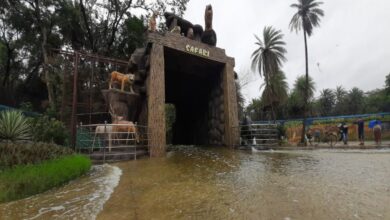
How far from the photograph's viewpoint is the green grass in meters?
3.82

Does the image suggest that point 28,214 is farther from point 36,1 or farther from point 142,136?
point 36,1

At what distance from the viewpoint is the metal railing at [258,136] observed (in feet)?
37.9

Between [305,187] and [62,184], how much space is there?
4153mm

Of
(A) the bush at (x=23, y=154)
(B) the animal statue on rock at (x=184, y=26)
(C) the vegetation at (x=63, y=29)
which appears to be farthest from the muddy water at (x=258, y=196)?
(C) the vegetation at (x=63, y=29)

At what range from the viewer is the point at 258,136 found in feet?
39.4


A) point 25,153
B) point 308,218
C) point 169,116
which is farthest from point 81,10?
point 308,218

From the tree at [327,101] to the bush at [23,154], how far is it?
5343 cm

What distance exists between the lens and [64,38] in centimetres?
2405

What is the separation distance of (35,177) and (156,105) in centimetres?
564

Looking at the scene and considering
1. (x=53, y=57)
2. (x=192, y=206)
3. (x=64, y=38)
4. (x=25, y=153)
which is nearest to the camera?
(x=192, y=206)

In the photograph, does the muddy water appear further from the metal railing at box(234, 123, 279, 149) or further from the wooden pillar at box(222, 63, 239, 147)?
the wooden pillar at box(222, 63, 239, 147)

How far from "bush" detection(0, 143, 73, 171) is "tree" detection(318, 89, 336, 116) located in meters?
53.4

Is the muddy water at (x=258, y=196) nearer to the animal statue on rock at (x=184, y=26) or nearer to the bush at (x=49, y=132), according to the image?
the bush at (x=49, y=132)

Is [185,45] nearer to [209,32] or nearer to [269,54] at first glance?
[209,32]
